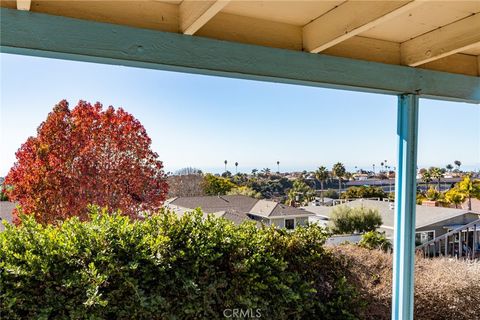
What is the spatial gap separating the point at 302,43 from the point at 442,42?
50 centimetres

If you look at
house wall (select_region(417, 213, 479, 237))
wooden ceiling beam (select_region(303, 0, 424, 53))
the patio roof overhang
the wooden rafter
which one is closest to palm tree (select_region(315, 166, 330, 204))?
house wall (select_region(417, 213, 479, 237))

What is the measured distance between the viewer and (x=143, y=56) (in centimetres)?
103

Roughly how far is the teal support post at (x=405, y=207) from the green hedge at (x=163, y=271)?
38.8 inches

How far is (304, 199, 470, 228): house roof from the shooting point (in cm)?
505

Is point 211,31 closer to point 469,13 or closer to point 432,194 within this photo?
point 469,13

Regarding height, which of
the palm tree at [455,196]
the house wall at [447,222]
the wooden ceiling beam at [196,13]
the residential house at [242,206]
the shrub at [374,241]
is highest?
the wooden ceiling beam at [196,13]

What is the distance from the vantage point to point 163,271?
7.26 ft

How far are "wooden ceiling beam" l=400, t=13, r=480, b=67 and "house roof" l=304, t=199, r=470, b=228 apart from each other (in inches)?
139

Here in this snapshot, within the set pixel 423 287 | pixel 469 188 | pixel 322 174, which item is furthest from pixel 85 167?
pixel 469 188

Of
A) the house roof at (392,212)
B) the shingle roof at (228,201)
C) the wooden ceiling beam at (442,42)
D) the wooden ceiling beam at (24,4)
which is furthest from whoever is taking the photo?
the house roof at (392,212)

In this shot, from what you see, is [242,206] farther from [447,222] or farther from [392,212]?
[447,222]

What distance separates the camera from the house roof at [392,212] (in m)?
5.05

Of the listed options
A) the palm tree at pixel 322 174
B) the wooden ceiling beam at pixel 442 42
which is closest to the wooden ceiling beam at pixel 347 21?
the wooden ceiling beam at pixel 442 42

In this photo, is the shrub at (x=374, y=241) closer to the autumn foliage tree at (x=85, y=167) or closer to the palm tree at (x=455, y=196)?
the palm tree at (x=455, y=196)
